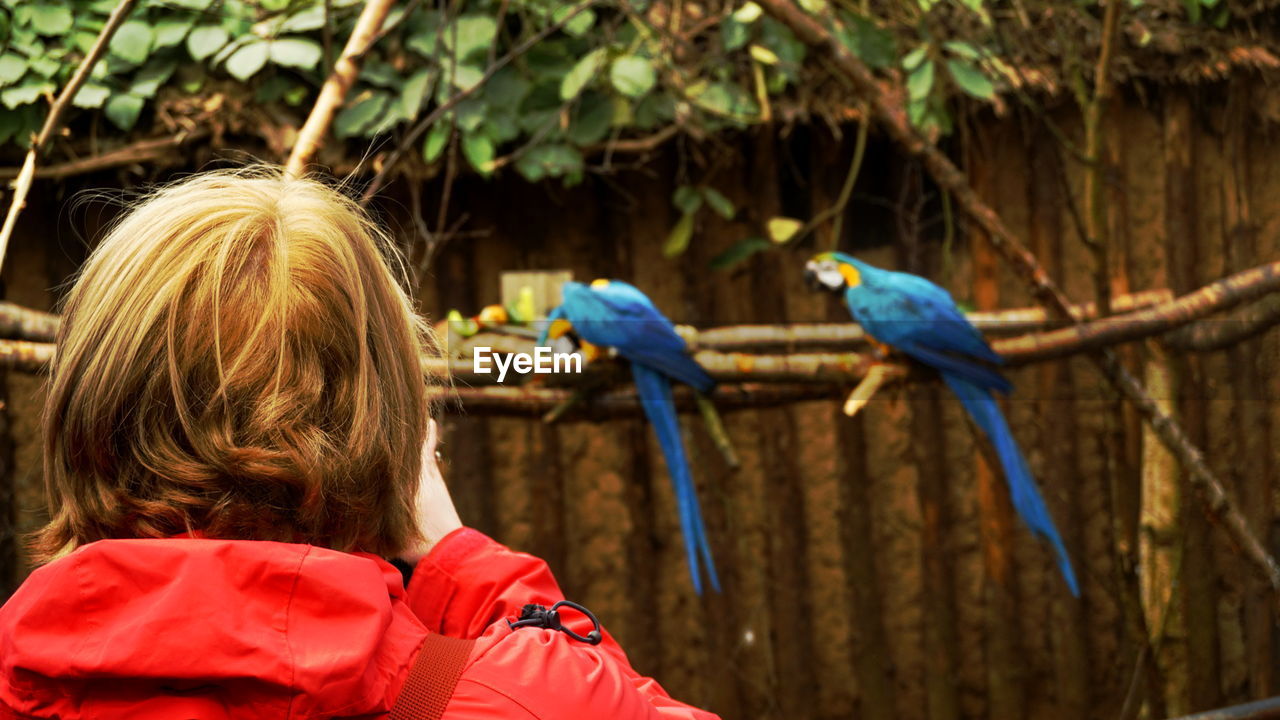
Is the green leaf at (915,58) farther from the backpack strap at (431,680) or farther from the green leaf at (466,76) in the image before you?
the backpack strap at (431,680)

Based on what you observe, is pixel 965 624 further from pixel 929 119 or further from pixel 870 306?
pixel 929 119

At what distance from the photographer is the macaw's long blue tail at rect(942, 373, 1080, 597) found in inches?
58.6

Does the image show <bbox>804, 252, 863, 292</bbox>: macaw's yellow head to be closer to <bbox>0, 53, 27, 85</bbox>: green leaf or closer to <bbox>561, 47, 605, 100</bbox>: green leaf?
<bbox>561, 47, 605, 100</bbox>: green leaf

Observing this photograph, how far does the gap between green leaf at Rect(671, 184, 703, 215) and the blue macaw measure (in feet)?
1.55

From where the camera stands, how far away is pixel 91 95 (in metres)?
1.72

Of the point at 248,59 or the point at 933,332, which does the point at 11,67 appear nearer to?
the point at 248,59

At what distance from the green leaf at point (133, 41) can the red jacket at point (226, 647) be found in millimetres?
1602

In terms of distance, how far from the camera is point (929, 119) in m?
1.79

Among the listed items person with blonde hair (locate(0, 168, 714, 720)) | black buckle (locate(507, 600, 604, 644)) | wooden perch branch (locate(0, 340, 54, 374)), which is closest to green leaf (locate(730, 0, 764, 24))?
wooden perch branch (locate(0, 340, 54, 374))

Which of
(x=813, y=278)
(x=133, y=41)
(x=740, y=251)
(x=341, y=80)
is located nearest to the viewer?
(x=341, y=80)

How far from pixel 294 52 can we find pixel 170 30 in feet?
0.82

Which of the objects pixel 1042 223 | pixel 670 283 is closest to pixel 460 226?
pixel 670 283

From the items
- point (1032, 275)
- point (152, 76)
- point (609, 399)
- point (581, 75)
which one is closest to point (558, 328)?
point (609, 399)

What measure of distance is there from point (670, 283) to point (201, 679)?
158 cm
